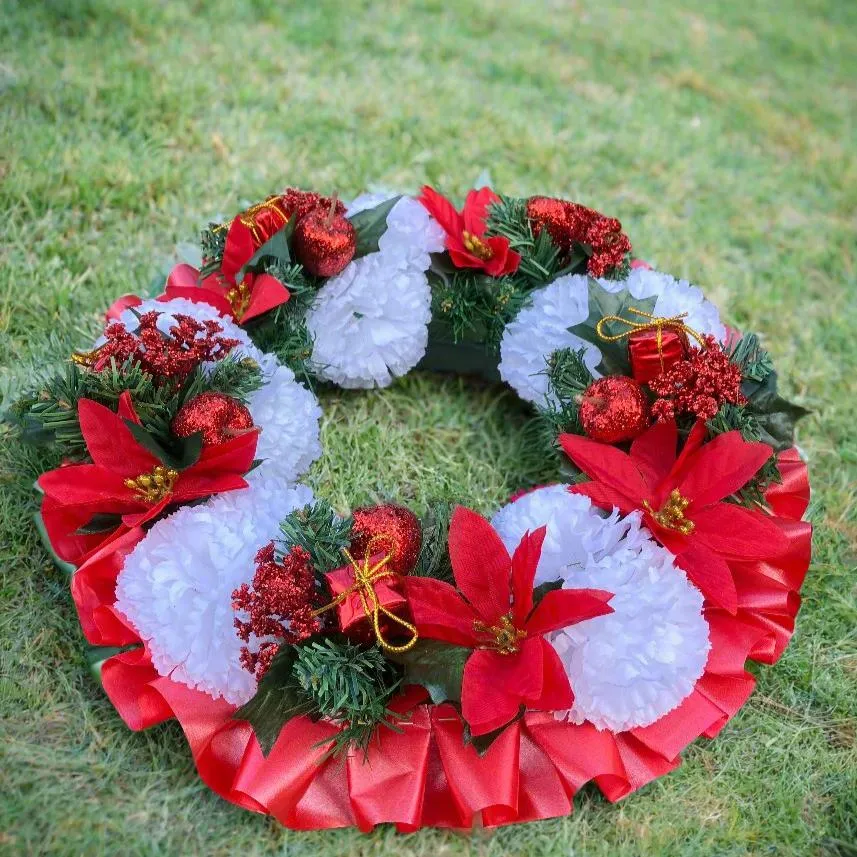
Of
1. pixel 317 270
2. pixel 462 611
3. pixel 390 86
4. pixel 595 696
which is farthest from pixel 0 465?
pixel 390 86

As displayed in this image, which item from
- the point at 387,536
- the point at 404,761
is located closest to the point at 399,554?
the point at 387,536

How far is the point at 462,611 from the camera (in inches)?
42.5

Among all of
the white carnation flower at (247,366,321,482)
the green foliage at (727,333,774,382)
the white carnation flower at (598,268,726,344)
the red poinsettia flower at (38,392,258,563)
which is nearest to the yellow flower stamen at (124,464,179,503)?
the red poinsettia flower at (38,392,258,563)

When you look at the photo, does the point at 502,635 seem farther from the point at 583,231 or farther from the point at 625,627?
the point at 583,231

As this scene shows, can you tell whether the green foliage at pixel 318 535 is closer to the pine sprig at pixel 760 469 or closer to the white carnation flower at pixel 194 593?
the white carnation flower at pixel 194 593

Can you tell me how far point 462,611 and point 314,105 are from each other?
5.62 feet

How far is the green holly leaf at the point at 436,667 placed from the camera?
3.50 feet

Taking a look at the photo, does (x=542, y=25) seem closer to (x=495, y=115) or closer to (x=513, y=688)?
(x=495, y=115)

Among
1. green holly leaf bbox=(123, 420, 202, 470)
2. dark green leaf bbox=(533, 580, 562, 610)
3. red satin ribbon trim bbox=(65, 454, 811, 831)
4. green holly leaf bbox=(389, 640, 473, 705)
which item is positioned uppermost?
green holly leaf bbox=(123, 420, 202, 470)

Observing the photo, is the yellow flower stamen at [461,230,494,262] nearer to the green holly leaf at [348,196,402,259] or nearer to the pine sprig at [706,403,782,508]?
the green holly leaf at [348,196,402,259]

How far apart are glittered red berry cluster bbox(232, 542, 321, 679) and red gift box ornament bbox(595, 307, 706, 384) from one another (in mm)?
586

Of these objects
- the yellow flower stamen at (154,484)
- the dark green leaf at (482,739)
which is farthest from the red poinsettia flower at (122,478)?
the dark green leaf at (482,739)

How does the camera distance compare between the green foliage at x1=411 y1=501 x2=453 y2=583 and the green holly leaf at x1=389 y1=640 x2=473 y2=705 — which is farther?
the green foliage at x1=411 y1=501 x2=453 y2=583

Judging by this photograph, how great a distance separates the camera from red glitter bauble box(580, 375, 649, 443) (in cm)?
126
